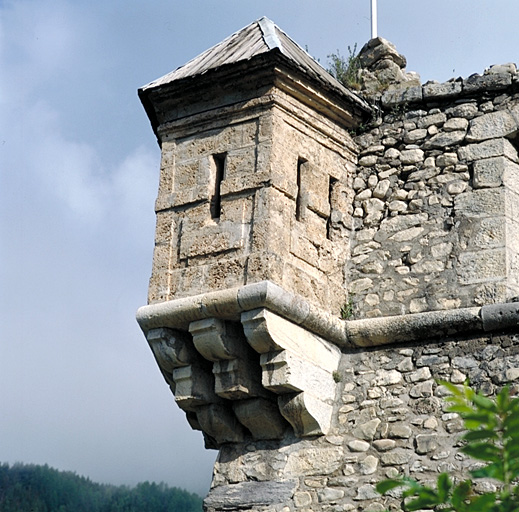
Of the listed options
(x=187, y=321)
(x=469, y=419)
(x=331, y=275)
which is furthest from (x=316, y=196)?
(x=469, y=419)

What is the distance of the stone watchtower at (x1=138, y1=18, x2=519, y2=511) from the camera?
23.1ft

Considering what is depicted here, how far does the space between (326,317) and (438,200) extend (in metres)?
1.16

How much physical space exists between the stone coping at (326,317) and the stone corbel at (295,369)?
2.9 inches

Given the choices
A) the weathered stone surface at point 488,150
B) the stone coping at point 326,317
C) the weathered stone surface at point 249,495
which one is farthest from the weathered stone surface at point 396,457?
the weathered stone surface at point 488,150

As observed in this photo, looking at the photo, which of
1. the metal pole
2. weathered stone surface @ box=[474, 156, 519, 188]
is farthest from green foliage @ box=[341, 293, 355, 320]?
the metal pole

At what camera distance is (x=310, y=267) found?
7480mm

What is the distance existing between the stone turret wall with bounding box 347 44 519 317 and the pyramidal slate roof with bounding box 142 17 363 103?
50 centimetres

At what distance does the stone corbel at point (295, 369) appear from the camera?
6.96 metres

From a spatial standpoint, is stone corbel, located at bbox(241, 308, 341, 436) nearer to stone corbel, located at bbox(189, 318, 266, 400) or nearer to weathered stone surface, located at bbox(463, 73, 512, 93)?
stone corbel, located at bbox(189, 318, 266, 400)

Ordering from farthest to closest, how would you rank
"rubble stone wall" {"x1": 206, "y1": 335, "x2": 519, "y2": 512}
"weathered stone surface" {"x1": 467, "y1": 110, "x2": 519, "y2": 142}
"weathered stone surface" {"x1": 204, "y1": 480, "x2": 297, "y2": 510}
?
"weathered stone surface" {"x1": 467, "y1": 110, "x2": 519, "y2": 142} < "weathered stone surface" {"x1": 204, "y1": 480, "x2": 297, "y2": 510} < "rubble stone wall" {"x1": 206, "y1": 335, "x2": 519, "y2": 512}

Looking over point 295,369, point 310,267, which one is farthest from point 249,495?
point 310,267

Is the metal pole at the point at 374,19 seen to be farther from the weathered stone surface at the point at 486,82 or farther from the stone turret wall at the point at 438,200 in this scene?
the weathered stone surface at the point at 486,82

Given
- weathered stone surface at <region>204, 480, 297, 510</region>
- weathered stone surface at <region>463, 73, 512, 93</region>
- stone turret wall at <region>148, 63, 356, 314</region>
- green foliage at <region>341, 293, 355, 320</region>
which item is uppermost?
weathered stone surface at <region>463, 73, 512, 93</region>

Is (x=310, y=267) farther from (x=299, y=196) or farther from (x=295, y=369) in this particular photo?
(x=295, y=369)
